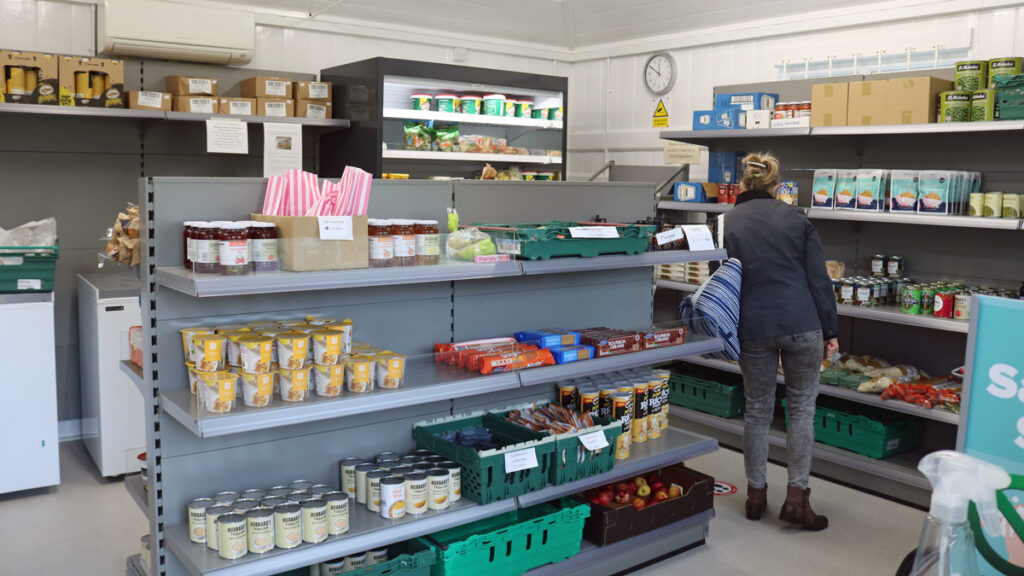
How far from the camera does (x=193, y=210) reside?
2684 millimetres

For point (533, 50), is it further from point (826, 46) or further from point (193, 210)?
point (193, 210)

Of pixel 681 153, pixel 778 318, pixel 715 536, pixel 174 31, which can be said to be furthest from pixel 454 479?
pixel 681 153

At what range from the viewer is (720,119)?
5.26m

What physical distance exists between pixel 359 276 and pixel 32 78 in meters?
3.01

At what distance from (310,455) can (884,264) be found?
3.58 meters

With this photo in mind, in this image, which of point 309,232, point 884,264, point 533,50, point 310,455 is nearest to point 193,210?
point 309,232

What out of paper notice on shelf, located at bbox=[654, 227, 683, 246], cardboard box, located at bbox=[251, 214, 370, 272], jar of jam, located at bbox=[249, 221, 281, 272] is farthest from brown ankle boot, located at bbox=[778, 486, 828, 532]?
jar of jam, located at bbox=[249, 221, 281, 272]

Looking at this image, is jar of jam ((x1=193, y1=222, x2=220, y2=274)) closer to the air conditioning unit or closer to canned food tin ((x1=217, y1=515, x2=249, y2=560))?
canned food tin ((x1=217, y1=515, x2=249, y2=560))

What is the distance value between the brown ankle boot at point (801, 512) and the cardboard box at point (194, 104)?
3820mm

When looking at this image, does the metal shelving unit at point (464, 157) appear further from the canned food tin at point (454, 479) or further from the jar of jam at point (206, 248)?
the jar of jam at point (206, 248)

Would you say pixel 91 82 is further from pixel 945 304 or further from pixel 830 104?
pixel 945 304

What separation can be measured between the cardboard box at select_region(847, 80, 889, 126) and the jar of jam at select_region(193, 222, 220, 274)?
3555 mm

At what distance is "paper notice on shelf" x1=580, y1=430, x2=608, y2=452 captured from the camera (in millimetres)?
3184

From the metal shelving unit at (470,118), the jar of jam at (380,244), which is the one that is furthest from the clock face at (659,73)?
the jar of jam at (380,244)
